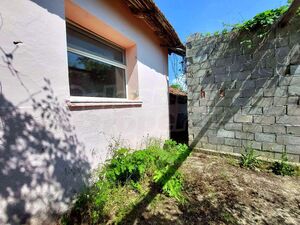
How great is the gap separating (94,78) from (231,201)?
3004 mm

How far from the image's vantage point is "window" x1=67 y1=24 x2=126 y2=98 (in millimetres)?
2711

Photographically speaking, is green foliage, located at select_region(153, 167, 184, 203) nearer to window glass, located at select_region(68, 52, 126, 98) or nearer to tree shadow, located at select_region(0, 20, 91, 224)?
tree shadow, located at select_region(0, 20, 91, 224)

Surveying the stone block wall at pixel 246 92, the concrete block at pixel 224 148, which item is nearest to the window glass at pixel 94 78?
the stone block wall at pixel 246 92

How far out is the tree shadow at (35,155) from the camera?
62.0 inches

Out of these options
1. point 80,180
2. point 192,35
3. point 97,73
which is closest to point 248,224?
point 80,180

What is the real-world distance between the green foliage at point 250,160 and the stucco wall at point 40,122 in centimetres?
296

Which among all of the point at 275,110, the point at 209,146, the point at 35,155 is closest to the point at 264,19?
the point at 275,110

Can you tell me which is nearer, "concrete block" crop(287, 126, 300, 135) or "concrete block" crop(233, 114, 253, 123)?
"concrete block" crop(287, 126, 300, 135)

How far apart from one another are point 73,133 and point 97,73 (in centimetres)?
139

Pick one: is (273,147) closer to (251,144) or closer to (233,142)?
(251,144)

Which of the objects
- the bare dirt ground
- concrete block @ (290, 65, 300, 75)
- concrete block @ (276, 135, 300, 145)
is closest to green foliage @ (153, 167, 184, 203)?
the bare dirt ground

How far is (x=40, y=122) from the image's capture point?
1844 millimetres

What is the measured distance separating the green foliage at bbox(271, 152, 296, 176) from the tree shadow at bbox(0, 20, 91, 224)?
3714 mm

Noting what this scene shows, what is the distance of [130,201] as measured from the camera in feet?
8.18
